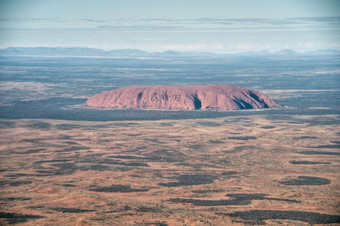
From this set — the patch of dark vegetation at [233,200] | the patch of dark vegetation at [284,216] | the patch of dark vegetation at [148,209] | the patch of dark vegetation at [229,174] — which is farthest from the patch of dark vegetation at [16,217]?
the patch of dark vegetation at [229,174]

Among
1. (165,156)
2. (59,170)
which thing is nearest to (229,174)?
(165,156)

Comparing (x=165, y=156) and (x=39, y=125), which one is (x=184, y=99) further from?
(x=165, y=156)

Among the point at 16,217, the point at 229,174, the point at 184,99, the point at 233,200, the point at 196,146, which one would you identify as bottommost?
the point at 16,217

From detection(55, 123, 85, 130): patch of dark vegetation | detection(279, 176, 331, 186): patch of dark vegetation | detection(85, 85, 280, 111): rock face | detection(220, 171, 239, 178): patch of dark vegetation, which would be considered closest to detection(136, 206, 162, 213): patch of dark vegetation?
detection(220, 171, 239, 178): patch of dark vegetation

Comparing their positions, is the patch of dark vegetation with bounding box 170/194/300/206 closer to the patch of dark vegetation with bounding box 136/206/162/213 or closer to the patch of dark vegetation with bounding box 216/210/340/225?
the patch of dark vegetation with bounding box 216/210/340/225

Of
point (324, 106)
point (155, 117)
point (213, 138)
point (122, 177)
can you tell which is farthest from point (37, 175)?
point (324, 106)

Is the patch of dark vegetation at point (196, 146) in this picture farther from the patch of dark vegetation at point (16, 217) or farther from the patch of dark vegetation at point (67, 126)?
the patch of dark vegetation at point (16, 217)
